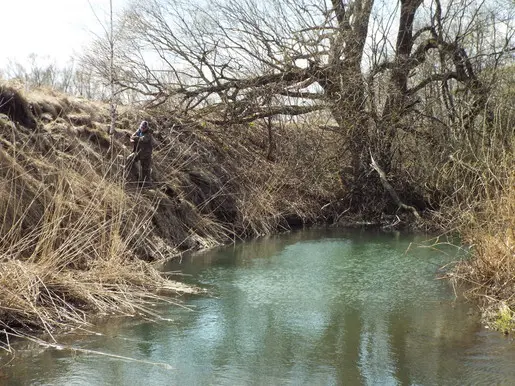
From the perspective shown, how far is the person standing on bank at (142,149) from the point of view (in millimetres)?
13055

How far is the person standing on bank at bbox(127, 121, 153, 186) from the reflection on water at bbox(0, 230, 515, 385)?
3162 mm

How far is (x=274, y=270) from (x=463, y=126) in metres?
5.95

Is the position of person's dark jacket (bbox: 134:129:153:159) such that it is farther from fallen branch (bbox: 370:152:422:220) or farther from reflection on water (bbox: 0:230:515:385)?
fallen branch (bbox: 370:152:422:220)

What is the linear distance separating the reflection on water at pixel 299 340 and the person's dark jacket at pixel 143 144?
322 cm

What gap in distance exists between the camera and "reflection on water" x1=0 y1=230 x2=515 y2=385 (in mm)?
5934

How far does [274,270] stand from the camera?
11281mm

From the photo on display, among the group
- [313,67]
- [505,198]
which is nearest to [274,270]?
[505,198]

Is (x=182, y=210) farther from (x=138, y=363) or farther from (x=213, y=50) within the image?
(x=138, y=363)

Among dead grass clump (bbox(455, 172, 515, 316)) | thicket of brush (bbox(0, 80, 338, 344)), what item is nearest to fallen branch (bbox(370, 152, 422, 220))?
thicket of brush (bbox(0, 80, 338, 344))

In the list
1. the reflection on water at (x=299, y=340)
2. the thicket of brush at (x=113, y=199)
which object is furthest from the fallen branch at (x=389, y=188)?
the reflection on water at (x=299, y=340)

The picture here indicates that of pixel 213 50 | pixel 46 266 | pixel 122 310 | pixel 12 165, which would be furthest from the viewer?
pixel 213 50

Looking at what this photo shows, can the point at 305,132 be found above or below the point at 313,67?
below

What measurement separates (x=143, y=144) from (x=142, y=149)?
103 mm

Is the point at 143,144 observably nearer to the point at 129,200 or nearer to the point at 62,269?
the point at 129,200
